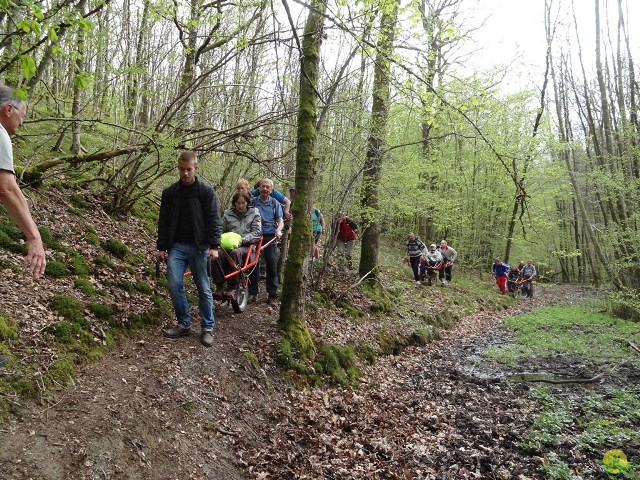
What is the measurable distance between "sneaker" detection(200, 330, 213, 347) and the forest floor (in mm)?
120

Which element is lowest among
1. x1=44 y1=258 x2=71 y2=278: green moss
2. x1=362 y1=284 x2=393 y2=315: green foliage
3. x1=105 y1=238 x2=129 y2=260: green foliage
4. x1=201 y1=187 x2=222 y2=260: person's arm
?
x1=362 y1=284 x2=393 y2=315: green foliage

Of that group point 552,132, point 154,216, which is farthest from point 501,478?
point 552,132

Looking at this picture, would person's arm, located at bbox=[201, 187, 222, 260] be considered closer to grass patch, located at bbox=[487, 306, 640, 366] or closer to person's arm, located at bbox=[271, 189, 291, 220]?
person's arm, located at bbox=[271, 189, 291, 220]

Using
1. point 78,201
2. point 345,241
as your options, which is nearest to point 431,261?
point 345,241

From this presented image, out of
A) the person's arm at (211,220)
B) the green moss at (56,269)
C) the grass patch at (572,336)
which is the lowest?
the grass patch at (572,336)

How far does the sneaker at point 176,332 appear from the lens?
557cm

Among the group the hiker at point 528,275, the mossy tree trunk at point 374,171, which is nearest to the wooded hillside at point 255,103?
the mossy tree trunk at point 374,171

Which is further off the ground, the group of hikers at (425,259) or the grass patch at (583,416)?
the group of hikers at (425,259)

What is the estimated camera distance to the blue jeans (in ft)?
17.8

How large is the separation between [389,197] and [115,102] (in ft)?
23.6

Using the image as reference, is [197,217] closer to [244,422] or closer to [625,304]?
[244,422]

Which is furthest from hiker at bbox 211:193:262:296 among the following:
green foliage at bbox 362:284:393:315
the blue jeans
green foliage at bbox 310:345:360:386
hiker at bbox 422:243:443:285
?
hiker at bbox 422:243:443:285

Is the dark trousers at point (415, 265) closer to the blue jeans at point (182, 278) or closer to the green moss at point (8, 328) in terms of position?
the blue jeans at point (182, 278)

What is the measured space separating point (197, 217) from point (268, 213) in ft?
8.37
